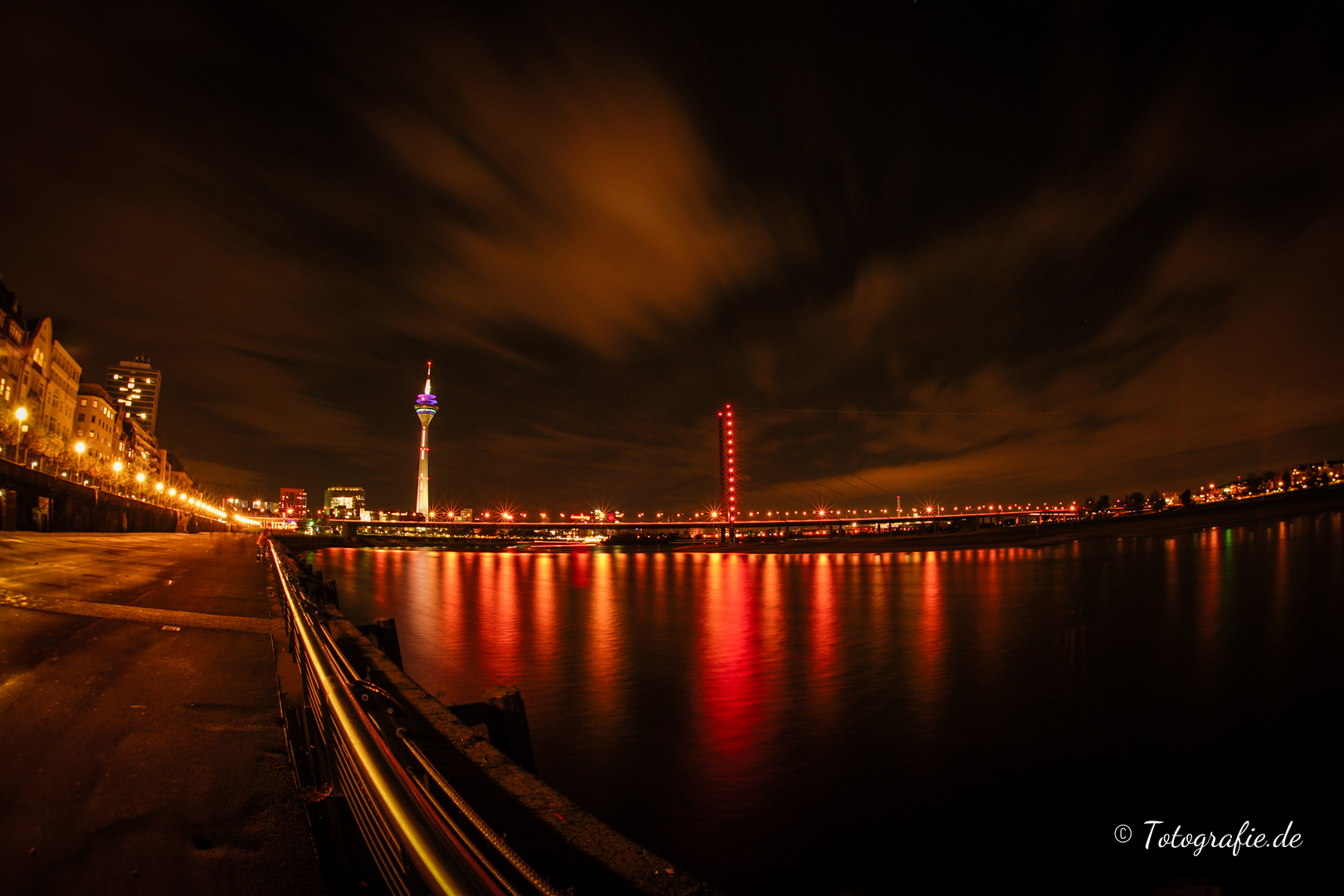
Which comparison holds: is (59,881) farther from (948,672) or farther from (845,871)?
(948,672)

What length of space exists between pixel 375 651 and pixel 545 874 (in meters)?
4.85

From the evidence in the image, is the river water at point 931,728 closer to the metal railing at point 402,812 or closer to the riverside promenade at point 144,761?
the riverside promenade at point 144,761

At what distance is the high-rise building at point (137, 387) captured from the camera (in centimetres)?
16225

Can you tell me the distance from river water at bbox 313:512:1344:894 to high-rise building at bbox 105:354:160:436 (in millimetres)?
188444

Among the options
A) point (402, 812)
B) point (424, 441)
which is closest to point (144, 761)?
point (402, 812)

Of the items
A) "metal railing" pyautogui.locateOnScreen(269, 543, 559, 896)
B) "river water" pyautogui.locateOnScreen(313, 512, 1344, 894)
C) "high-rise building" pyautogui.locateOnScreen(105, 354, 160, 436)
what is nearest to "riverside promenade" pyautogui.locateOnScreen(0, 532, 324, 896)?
"metal railing" pyautogui.locateOnScreen(269, 543, 559, 896)

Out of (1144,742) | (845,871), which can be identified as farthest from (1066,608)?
(845,871)

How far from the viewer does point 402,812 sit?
1667 mm

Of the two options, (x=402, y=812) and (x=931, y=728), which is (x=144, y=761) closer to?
(x=402, y=812)

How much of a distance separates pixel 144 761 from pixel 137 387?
212524 mm

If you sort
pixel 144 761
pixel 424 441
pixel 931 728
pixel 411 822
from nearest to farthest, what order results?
pixel 411 822 < pixel 144 761 < pixel 931 728 < pixel 424 441

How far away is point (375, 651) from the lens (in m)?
6.59

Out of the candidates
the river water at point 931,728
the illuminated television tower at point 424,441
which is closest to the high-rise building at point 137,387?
the illuminated television tower at point 424,441

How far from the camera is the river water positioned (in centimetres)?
621
